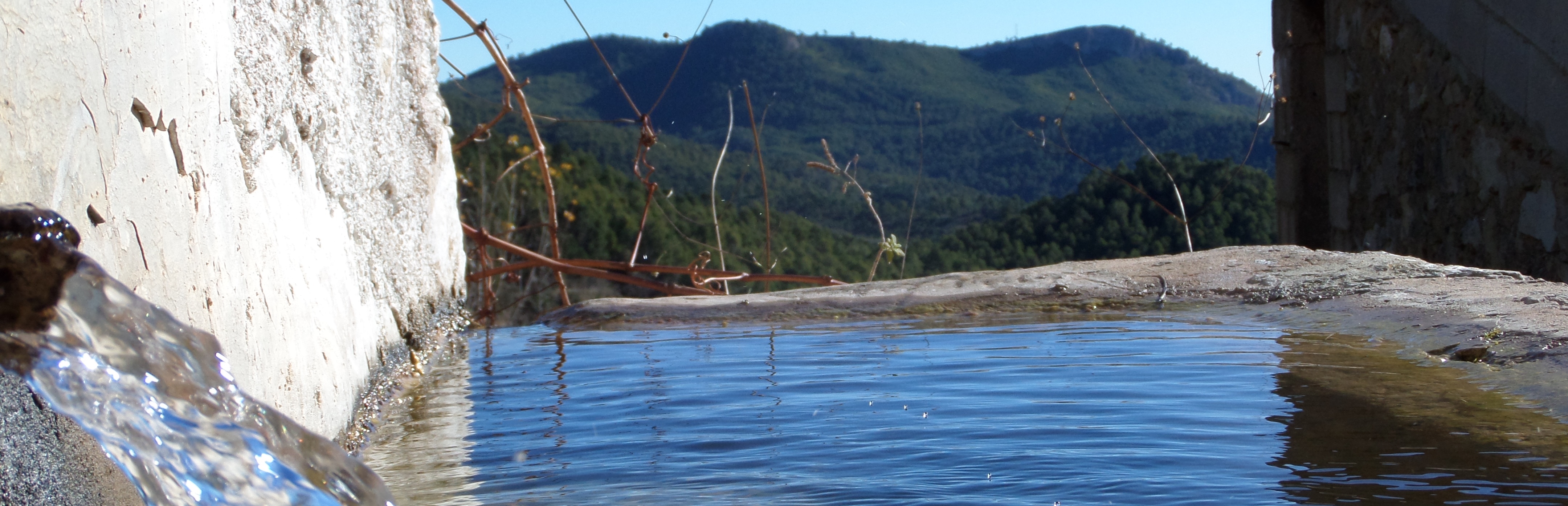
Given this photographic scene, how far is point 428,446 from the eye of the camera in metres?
2.04

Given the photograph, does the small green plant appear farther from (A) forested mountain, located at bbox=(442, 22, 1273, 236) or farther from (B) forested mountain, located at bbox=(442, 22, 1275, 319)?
(A) forested mountain, located at bbox=(442, 22, 1273, 236)

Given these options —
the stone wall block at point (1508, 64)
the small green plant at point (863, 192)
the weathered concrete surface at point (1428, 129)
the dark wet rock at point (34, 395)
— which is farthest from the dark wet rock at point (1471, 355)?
the small green plant at point (863, 192)

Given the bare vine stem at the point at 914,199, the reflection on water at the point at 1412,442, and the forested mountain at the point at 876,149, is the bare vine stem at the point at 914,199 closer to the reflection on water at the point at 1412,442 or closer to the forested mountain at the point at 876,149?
the forested mountain at the point at 876,149

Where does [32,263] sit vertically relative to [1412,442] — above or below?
above

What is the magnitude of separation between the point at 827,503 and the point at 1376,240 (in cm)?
447

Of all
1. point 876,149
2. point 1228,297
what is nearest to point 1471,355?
point 1228,297

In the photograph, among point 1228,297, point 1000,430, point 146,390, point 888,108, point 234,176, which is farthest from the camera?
point 888,108

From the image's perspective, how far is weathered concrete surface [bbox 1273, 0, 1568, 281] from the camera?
12.3ft

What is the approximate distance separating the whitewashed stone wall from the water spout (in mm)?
73

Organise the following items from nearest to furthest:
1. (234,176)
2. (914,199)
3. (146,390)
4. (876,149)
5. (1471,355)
A: (146,390), (234,176), (1471,355), (914,199), (876,149)

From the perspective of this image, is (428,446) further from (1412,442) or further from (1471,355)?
(1471,355)

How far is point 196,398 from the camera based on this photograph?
119 centimetres

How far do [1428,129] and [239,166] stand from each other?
4310 mm

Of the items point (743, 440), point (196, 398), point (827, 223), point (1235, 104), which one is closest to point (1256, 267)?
point (743, 440)
